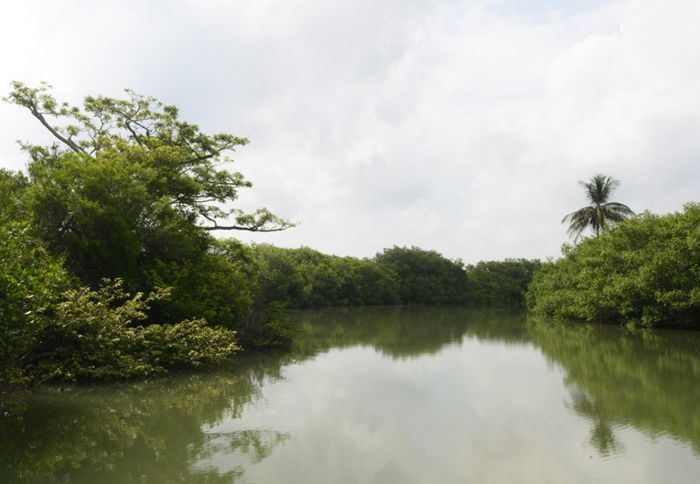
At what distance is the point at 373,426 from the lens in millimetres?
8594

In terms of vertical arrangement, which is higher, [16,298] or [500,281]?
[500,281]

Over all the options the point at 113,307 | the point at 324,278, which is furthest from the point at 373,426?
the point at 324,278

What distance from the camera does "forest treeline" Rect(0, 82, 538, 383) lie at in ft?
30.2

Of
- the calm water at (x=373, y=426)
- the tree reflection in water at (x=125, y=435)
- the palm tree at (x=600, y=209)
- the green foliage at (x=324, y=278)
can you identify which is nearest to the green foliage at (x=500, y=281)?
the green foliage at (x=324, y=278)

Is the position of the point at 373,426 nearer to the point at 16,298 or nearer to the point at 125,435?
the point at 125,435

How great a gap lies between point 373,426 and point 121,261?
31.8ft

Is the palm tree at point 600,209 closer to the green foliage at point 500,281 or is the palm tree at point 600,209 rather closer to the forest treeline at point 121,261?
the forest treeline at point 121,261

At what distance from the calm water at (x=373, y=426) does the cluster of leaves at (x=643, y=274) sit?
35.2 ft

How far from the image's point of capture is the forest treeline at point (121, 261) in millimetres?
9211

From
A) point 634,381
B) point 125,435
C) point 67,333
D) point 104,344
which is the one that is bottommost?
point 125,435

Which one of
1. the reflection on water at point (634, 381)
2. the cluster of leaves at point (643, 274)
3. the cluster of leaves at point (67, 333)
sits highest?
the cluster of leaves at point (643, 274)

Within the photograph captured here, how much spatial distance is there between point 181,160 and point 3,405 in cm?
1304

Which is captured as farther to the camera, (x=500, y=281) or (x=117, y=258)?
(x=500, y=281)

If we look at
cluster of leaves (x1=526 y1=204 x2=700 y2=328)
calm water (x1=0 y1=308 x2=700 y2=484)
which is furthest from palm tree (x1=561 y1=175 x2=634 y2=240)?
calm water (x1=0 y1=308 x2=700 y2=484)
